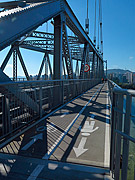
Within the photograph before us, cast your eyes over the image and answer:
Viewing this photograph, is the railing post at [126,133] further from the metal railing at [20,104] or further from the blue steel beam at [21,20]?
the blue steel beam at [21,20]

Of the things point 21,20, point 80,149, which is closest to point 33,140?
point 80,149

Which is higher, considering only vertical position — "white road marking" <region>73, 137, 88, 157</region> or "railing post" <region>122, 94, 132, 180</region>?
"railing post" <region>122, 94, 132, 180</region>

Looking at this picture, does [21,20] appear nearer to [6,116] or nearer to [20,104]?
[20,104]

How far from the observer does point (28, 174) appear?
233 cm

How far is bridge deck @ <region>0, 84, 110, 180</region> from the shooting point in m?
2.39

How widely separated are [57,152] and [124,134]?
5.35ft

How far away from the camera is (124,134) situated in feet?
6.24

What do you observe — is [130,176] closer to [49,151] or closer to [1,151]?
[49,151]

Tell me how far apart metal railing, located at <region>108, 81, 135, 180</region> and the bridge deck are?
1.41ft

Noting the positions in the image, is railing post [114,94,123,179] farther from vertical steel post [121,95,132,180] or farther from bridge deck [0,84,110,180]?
bridge deck [0,84,110,180]

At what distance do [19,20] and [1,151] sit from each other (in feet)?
14.7

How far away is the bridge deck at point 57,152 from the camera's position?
2388mm

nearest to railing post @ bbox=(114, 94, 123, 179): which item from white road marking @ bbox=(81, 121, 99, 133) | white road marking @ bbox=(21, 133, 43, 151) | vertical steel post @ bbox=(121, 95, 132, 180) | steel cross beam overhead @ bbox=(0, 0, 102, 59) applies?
vertical steel post @ bbox=(121, 95, 132, 180)

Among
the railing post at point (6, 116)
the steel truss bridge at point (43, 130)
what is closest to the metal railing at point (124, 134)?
the steel truss bridge at point (43, 130)
